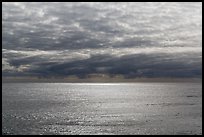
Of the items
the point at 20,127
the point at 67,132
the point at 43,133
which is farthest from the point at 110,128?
the point at 20,127

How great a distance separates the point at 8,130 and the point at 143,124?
123ft

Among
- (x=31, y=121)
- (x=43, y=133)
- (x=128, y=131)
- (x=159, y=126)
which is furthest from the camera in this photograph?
(x=31, y=121)

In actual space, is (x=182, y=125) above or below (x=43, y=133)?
below

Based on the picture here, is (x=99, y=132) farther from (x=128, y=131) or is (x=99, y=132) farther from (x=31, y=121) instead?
(x=31, y=121)

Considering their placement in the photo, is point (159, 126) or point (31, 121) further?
point (31, 121)

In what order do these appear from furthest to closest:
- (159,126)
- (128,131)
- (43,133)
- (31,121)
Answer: (31,121)
(159,126)
(128,131)
(43,133)

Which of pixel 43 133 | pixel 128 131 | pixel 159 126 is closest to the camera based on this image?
pixel 43 133

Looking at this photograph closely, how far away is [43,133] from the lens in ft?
228

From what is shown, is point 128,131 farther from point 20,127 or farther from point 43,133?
point 20,127

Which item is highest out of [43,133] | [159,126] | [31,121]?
[43,133]

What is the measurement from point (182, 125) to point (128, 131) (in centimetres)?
Answer: 1846

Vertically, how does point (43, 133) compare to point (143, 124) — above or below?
above

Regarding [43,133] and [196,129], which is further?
[196,129]

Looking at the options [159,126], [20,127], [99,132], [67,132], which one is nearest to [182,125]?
[159,126]
